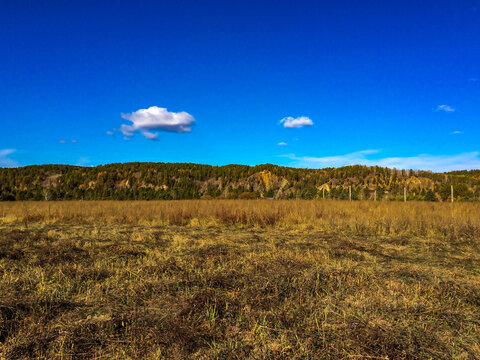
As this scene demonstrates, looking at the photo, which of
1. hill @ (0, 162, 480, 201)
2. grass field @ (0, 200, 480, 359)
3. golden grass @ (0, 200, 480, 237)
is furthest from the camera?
hill @ (0, 162, 480, 201)

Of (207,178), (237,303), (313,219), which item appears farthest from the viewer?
(207,178)

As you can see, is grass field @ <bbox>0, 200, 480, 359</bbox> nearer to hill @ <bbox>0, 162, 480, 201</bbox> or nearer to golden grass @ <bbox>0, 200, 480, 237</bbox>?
golden grass @ <bbox>0, 200, 480, 237</bbox>

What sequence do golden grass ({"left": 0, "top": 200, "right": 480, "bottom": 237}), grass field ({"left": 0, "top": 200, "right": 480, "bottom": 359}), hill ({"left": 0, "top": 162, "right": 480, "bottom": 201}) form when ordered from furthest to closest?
hill ({"left": 0, "top": 162, "right": 480, "bottom": 201}), golden grass ({"left": 0, "top": 200, "right": 480, "bottom": 237}), grass field ({"left": 0, "top": 200, "right": 480, "bottom": 359})

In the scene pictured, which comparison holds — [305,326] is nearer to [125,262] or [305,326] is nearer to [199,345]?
[199,345]

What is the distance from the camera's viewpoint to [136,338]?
215 cm

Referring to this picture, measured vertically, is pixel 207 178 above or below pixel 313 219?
above

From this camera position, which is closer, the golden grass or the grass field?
the grass field

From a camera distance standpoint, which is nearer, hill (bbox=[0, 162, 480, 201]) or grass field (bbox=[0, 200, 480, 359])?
grass field (bbox=[0, 200, 480, 359])

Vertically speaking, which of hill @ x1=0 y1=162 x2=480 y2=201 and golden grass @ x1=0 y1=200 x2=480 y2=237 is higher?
hill @ x1=0 y1=162 x2=480 y2=201

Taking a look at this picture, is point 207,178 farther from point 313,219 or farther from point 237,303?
point 237,303

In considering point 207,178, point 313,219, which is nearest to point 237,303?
point 313,219

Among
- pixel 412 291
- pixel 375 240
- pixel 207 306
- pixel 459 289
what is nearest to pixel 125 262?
pixel 207 306

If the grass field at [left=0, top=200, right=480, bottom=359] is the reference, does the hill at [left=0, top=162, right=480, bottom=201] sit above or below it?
above

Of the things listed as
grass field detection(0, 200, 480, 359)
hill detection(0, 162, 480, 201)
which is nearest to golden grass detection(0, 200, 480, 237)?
grass field detection(0, 200, 480, 359)
